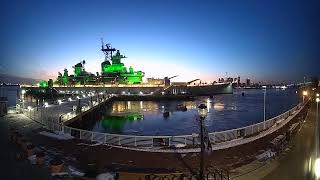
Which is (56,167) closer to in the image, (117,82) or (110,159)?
(110,159)

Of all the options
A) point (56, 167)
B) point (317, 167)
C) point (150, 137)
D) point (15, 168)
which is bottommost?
point (317, 167)

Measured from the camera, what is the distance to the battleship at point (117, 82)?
164375mm

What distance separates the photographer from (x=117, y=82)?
17275 centimetres

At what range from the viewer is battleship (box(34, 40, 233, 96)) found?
16438 centimetres

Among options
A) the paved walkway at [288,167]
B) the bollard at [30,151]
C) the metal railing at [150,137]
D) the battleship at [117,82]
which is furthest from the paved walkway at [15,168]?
the battleship at [117,82]

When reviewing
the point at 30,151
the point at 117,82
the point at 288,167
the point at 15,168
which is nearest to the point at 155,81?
the point at 117,82

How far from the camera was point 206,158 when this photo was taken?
17.8 m

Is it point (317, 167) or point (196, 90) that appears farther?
point (196, 90)

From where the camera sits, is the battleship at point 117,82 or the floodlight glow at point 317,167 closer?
the floodlight glow at point 317,167

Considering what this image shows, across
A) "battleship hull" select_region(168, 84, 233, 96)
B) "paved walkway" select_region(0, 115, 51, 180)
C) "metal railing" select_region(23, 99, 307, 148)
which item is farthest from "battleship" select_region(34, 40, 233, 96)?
"paved walkway" select_region(0, 115, 51, 180)

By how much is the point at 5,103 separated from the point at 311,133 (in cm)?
3808

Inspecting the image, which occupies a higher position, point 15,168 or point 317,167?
point 15,168

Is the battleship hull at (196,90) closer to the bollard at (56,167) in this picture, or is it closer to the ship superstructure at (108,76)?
the ship superstructure at (108,76)

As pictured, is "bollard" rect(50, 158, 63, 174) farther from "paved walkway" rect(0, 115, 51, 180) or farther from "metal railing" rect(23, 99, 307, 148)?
"metal railing" rect(23, 99, 307, 148)
